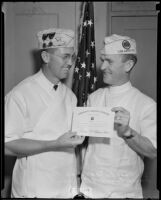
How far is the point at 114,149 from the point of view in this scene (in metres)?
1.09

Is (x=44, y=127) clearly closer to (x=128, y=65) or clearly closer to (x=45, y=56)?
(x=45, y=56)

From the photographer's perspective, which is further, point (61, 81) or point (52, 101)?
point (61, 81)

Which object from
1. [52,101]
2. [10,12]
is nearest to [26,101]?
[52,101]

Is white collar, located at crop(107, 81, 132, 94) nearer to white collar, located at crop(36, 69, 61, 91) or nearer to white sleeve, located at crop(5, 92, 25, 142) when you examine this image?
white collar, located at crop(36, 69, 61, 91)

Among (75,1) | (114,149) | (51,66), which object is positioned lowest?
(114,149)

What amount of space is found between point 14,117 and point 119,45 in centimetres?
50

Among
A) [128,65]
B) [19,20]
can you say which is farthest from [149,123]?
[19,20]

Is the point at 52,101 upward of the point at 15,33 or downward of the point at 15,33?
downward

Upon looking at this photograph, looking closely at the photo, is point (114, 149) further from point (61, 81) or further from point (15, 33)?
point (15, 33)

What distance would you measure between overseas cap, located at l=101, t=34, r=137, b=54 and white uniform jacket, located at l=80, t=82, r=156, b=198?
0.13 metres

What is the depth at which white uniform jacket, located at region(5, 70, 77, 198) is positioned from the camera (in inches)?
43.5

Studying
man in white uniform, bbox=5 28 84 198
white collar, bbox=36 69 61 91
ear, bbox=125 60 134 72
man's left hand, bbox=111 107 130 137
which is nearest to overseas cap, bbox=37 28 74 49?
man in white uniform, bbox=5 28 84 198

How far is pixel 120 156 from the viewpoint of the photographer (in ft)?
3.58

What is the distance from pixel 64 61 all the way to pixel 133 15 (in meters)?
0.36
